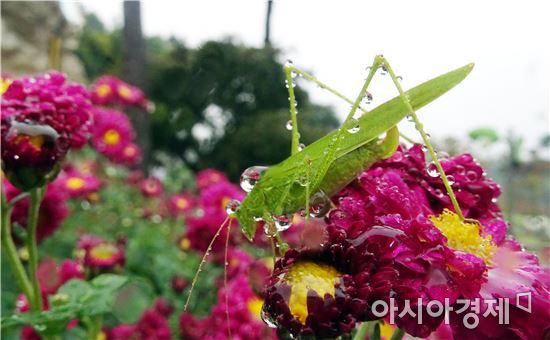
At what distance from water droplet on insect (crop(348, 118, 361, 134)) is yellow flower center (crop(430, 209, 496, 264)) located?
8cm

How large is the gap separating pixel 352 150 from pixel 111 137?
4.97ft

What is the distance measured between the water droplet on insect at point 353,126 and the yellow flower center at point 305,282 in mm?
125

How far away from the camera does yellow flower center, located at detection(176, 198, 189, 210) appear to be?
2.02m

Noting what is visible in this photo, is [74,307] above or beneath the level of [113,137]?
beneath

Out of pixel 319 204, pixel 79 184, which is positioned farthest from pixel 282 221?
pixel 79 184

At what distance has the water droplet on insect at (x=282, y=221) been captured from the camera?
402mm

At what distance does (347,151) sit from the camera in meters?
0.40

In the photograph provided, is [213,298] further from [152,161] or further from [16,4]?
[152,161]

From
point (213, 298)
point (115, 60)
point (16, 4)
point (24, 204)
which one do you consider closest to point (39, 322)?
point (24, 204)

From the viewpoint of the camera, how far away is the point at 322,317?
0.94 feet

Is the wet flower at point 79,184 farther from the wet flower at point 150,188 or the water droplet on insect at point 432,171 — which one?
the water droplet on insect at point 432,171

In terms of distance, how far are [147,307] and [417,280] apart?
Result: 2.73 feet

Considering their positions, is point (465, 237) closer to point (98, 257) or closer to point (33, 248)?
point (33, 248)

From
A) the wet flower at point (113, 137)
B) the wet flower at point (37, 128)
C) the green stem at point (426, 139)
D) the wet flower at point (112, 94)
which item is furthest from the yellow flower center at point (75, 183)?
the green stem at point (426, 139)
